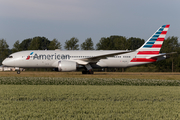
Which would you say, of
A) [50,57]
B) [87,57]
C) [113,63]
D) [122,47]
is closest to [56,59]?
[50,57]

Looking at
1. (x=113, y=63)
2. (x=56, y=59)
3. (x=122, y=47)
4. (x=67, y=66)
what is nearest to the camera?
(x=67, y=66)

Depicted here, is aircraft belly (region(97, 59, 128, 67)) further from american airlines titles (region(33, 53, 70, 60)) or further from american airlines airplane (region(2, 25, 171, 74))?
american airlines titles (region(33, 53, 70, 60))

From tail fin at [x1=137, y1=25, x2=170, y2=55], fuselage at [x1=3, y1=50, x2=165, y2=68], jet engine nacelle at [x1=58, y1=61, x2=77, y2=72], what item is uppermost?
tail fin at [x1=137, y1=25, x2=170, y2=55]

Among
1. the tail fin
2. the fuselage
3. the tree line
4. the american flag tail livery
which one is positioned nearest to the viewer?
the fuselage

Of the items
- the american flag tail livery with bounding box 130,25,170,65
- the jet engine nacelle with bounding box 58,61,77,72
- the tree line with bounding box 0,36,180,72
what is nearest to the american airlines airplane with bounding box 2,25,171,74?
the american flag tail livery with bounding box 130,25,170,65

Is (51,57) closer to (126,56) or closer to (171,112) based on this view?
(126,56)

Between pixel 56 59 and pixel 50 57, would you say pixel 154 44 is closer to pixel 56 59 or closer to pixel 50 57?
pixel 56 59

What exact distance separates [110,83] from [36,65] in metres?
14.2

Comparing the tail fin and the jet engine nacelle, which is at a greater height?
the tail fin

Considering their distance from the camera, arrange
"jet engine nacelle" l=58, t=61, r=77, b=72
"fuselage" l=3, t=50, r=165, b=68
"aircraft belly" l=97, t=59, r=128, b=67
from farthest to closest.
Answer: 1. "aircraft belly" l=97, t=59, r=128, b=67
2. "fuselage" l=3, t=50, r=165, b=68
3. "jet engine nacelle" l=58, t=61, r=77, b=72

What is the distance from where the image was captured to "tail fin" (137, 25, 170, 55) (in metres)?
31.2

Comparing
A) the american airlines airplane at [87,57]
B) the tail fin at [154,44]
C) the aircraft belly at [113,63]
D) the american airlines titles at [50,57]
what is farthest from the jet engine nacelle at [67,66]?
the tail fin at [154,44]

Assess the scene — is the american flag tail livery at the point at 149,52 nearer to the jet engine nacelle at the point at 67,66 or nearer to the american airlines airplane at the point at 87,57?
the american airlines airplane at the point at 87,57

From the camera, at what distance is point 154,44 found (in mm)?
31391
